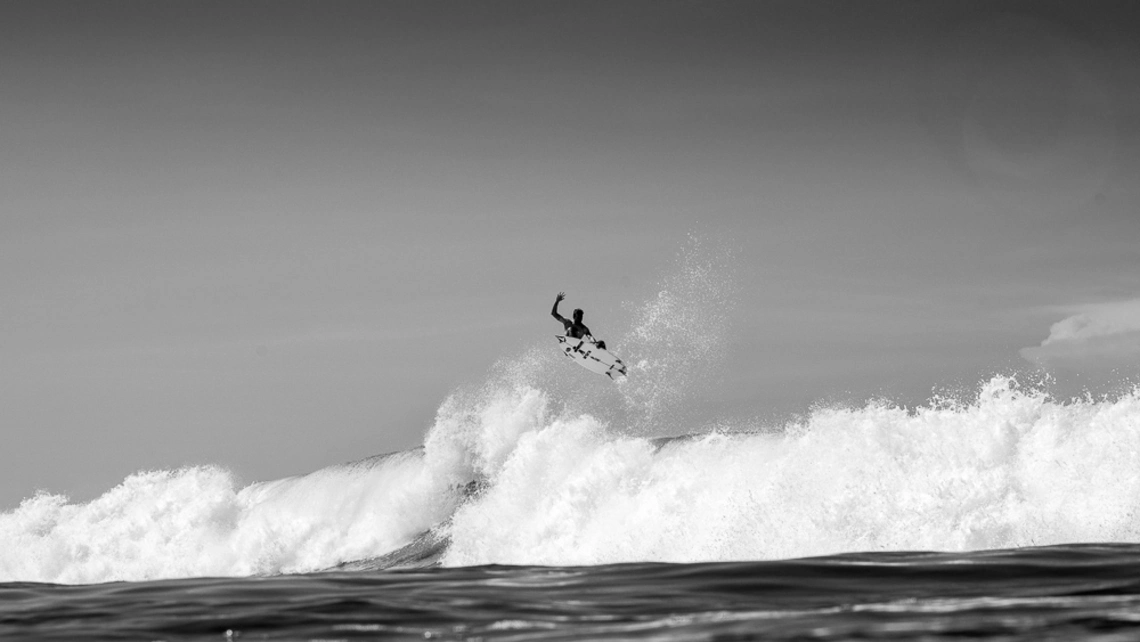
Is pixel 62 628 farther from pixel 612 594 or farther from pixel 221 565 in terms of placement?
pixel 221 565

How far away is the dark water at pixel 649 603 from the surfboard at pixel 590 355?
17397 millimetres

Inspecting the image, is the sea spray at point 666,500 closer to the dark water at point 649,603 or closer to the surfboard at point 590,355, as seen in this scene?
the surfboard at point 590,355

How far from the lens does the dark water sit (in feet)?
23.0

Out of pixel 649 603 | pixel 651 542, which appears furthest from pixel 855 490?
pixel 649 603

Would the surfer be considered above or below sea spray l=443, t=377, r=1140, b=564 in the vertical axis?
above

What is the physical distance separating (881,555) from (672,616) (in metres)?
3.80

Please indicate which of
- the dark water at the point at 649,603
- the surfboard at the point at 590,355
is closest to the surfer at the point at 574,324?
the surfboard at the point at 590,355

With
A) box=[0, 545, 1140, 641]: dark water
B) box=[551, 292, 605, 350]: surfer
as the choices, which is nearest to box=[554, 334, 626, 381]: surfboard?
box=[551, 292, 605, 350]: surfer

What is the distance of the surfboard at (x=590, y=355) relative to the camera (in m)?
28.1

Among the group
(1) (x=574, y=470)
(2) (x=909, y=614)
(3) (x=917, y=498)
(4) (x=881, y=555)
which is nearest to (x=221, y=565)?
(1) (x=574, y=470)

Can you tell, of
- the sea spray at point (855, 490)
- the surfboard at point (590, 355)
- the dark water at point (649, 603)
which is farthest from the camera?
the surfboard at point (590, 355)

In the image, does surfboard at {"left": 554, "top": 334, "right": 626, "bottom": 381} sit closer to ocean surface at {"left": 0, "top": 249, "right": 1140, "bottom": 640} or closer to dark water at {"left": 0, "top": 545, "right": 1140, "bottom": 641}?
ocean surface at {"left": 0, "top": 249, "right": 1140, "bottom": 640}

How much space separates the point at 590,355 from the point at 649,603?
20.5m

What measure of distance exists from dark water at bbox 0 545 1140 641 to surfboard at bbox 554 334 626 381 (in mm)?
17397
